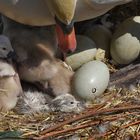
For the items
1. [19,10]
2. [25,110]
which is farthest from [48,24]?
[25,110]

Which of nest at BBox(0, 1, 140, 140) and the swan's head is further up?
the swan's head

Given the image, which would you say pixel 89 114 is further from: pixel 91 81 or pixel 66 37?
pixel 66 37

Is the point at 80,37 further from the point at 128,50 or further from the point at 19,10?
the point at 19,10

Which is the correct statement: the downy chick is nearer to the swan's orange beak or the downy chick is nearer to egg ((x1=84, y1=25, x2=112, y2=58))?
the swan's orange beak

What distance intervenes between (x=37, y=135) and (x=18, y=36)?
2.03 feet

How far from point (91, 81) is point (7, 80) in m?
0.40

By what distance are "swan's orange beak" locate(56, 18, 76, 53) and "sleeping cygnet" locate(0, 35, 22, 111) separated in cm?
26

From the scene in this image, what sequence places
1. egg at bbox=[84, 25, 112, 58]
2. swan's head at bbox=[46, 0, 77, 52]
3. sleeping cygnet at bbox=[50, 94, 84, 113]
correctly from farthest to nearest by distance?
egg at bbox=[84, 25, 112, 58] < sleeping cygnet at bbox=[50, 94, 84, 113] < swan's head at bbox=[46, 0, 77, 52]

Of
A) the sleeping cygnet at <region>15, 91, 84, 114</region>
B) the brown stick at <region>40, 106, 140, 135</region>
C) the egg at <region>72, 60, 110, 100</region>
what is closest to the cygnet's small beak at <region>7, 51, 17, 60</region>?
the sleeping cygnet at <region>15, 91, 84, 114</region>

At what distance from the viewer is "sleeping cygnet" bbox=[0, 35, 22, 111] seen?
2.98 metres

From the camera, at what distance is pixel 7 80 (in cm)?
300

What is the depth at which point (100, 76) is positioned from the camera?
9.96ft

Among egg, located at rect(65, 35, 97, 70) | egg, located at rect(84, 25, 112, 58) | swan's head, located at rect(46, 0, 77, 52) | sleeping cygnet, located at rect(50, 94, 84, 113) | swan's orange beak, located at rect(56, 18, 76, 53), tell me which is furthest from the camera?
egg, located at rect(84, 25, 112, 58)

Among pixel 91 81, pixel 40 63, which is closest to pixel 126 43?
pixel 91 81
